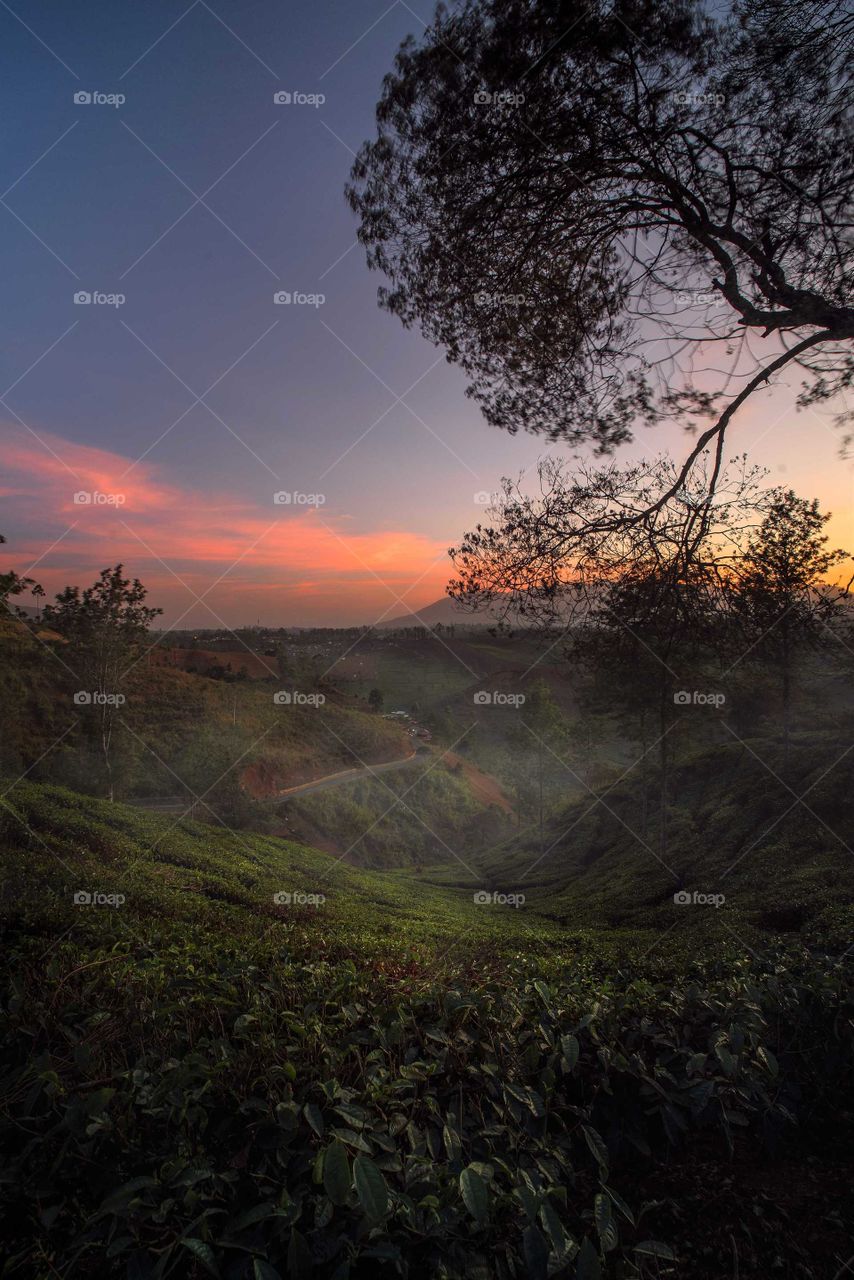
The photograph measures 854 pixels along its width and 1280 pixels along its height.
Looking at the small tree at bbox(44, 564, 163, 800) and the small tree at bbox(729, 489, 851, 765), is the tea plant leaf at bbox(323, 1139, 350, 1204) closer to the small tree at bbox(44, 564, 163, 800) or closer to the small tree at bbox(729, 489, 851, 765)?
the small tree at bbox(729, 489, 851, 765)

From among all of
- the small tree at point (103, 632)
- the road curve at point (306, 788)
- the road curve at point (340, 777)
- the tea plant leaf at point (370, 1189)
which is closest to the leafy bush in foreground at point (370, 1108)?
the tea plant leaf at point (370, 1189)

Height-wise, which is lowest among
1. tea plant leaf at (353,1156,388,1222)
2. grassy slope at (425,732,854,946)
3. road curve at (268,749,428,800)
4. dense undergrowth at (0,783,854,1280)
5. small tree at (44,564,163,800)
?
road curve at (268,749,428,800)

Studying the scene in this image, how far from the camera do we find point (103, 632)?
474 inches

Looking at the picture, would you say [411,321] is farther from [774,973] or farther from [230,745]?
[230,745]

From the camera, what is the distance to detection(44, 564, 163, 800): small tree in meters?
10.6

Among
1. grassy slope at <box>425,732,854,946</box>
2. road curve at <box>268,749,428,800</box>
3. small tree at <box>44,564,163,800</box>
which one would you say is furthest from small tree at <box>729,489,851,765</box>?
road curve at <box>268,749,428,800</box>

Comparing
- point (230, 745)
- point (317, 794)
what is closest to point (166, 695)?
point (230, 745)

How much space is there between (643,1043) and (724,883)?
8.49 meters

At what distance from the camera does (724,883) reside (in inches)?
403

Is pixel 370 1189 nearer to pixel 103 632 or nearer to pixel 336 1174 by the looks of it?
pixel 336 1174

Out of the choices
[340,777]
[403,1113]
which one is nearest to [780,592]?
[403,1113]

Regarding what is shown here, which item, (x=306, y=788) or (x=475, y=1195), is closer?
(x=475, y=1195)

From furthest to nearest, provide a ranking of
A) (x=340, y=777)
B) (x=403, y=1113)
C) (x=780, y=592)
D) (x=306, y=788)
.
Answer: (x=340, y=777), (x=306, y=788), (x=780, y=592), (x=403, y=1113)

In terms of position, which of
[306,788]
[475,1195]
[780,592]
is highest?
[780,592]
